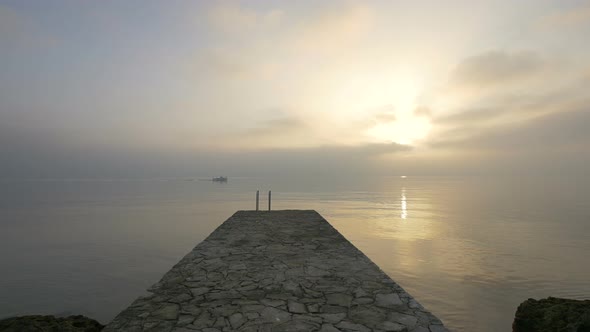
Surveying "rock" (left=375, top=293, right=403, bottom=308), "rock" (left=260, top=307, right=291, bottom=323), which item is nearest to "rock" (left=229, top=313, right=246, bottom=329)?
"rock" (left=260, top=307, right=291, bottom=323)

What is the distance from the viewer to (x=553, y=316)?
5594 mm

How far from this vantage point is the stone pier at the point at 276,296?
4.21 m

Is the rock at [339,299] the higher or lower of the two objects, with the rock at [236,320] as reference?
higher

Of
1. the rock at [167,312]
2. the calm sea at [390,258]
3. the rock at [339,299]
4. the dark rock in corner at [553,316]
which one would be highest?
the rock at [339,299]

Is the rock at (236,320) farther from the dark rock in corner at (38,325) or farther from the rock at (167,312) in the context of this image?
the dark rock in corner at (38,325)

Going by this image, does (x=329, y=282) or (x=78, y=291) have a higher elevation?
(x=329, y=282)

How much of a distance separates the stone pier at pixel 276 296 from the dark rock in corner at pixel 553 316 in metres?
2.45

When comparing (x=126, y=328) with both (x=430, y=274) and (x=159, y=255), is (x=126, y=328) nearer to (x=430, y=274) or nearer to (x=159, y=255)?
(x=430, y=274)

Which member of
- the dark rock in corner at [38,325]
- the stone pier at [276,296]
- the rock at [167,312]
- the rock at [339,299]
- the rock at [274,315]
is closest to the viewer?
the stone pier at [276,296]

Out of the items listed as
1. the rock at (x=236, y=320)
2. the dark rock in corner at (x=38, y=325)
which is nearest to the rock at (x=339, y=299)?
the rock at (x=236, y=320)

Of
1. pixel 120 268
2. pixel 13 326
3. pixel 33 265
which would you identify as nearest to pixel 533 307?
pixel 13 326

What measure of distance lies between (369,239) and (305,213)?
25.3 feet

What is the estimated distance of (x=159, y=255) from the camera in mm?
17906

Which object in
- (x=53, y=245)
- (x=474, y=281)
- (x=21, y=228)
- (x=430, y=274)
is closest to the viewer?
(x=474, y=281)
